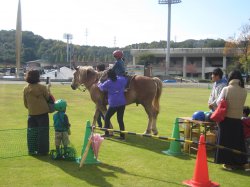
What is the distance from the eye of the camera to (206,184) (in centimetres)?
605

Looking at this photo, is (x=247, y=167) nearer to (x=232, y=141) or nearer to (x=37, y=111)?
(x=232, y=141)

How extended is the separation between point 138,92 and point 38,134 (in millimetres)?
3759

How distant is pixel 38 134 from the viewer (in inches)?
316

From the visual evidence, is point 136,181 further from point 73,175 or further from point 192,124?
point 192,124

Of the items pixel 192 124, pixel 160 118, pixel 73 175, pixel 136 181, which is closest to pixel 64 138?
pixel 73 175

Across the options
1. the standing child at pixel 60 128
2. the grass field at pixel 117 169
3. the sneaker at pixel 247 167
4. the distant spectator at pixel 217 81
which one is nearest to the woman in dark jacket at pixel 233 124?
the sneaker at pixel 247 167

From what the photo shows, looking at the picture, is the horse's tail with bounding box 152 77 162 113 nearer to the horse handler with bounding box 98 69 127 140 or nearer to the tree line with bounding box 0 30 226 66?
the horse handler with bounding box 98 69 127 140

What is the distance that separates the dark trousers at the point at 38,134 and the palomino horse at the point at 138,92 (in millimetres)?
2953

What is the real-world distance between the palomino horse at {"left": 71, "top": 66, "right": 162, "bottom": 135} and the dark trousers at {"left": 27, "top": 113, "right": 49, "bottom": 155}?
295cm

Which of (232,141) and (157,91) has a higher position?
(157,91)

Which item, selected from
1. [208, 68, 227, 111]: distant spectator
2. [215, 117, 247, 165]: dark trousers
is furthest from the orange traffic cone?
[208, 68, 227, 111]: distant spectator

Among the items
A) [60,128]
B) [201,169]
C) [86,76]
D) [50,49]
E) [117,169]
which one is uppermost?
[50,49]

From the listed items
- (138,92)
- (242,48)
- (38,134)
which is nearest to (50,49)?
(242,48)

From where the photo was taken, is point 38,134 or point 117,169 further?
point 38,134
